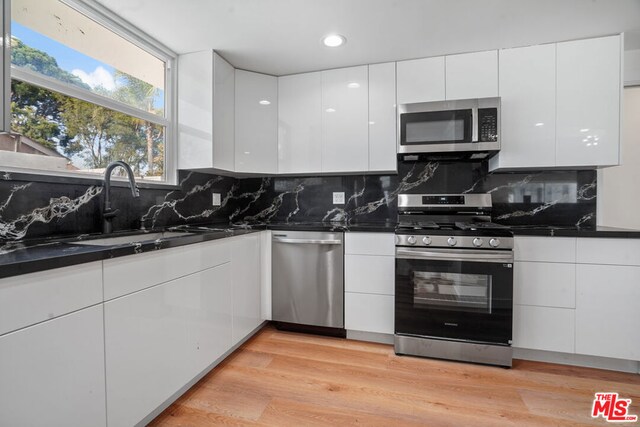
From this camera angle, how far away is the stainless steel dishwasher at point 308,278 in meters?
2.30

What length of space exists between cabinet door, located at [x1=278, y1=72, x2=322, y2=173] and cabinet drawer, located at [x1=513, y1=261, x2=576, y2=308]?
1.71m

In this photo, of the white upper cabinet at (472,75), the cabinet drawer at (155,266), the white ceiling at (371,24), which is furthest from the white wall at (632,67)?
the cabinet drawer at (155,266)

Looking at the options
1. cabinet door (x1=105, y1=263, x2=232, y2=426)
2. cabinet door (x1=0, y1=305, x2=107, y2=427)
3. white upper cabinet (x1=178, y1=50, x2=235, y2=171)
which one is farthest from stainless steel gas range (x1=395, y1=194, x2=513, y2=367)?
cabinet door (x1=0, y1=305, x2=107, y2=427)

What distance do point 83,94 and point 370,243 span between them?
2.03 m

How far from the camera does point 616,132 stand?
203 centimetres

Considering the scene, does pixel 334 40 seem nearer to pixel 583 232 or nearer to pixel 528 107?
pixel 528 107

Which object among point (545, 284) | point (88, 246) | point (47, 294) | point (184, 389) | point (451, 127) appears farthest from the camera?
Answer: point (451, 127)

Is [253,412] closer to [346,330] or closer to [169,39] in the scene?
[346,330]

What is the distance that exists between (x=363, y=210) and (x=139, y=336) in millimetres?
1997

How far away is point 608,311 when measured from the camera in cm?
187

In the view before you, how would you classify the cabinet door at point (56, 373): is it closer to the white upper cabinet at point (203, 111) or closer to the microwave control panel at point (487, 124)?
→ the white upper cabinet at point (203, 111)

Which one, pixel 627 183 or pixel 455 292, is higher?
pixel 627 183

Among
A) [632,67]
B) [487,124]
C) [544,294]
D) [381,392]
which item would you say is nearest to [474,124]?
[487,124]

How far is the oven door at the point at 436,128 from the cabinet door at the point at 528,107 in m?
0.30
